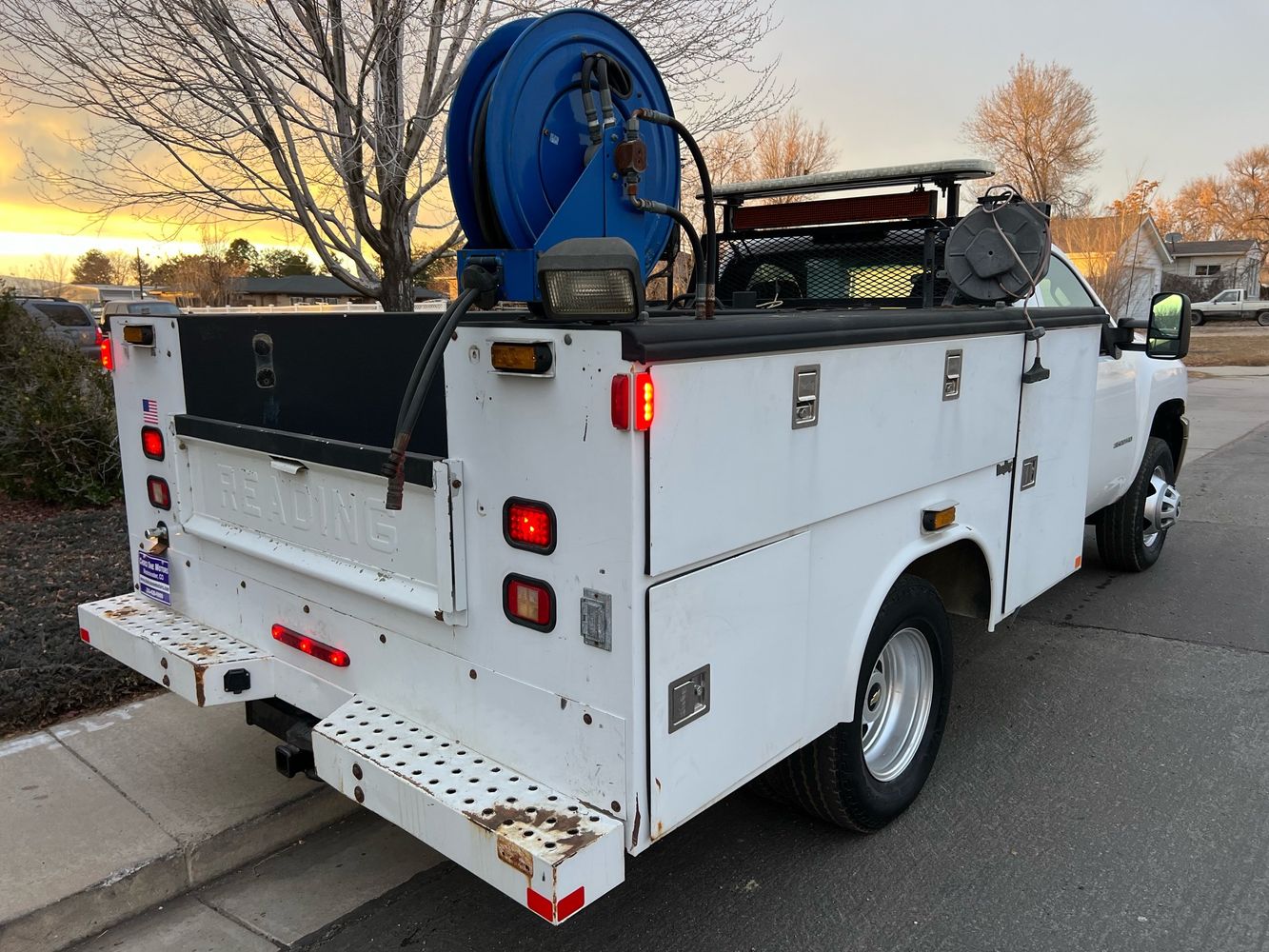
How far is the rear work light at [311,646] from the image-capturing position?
2.86 meters

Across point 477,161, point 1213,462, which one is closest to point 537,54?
point 477,161

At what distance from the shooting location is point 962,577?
3.69 m

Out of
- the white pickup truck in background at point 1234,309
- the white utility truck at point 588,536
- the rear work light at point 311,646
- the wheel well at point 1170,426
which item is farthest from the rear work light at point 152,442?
the white pickup truck in background at point 1234,309

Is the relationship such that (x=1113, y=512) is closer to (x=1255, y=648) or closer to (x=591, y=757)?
(x=1255, y=648)

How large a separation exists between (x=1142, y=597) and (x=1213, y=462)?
19.9ft

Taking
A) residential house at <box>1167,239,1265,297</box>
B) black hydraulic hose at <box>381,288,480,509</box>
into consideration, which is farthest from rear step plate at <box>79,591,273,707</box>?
residential house at <box>1167,239,1265,297</box>

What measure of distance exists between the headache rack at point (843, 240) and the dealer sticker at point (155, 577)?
2.59m

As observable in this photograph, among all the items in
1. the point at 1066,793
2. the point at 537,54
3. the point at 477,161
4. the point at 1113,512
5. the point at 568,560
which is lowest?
the point at 1066,793

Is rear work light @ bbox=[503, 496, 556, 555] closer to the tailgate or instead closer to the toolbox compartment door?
the tailgate

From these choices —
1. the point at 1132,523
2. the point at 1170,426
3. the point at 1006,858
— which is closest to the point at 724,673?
the point at 1006,858

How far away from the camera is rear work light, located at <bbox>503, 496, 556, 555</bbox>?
2.22 metres

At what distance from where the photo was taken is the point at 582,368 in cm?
209

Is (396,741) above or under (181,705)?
above

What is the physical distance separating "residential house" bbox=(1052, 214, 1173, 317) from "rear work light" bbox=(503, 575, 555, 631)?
24.3 meters
